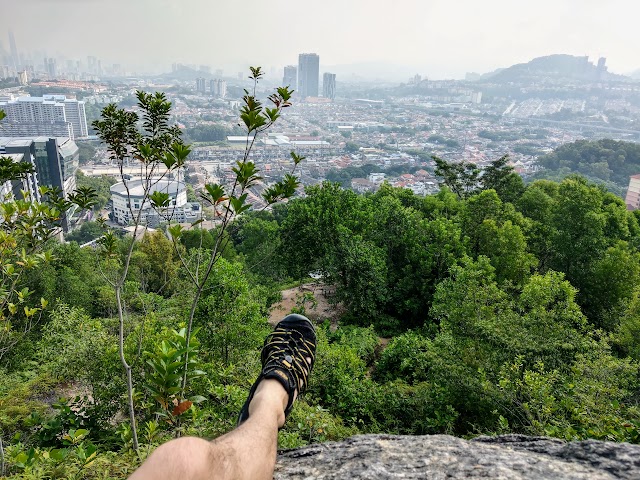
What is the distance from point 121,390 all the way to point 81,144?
65.2m

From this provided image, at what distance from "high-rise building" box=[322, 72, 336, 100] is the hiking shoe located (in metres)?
132

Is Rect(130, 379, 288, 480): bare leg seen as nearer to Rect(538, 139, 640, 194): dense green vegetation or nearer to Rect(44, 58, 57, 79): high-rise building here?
Rect(538, 139, 640, 194): dense green vegetation

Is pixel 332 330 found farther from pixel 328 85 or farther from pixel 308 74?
pixel 328 85

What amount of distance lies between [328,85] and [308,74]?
7.57m

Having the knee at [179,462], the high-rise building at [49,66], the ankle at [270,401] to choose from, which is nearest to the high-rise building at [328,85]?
the high-rise building at [49,66]

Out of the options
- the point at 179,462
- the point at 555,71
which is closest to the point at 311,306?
the point at 179,462

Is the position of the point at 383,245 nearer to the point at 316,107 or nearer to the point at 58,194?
the point at 58,194

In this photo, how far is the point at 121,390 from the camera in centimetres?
446

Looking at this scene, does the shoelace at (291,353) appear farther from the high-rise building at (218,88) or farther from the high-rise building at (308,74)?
the high-rise building at (308,74)

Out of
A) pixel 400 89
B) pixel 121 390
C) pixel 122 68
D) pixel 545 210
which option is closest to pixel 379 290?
pixel 121 390

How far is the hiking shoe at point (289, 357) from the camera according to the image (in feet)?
8.17

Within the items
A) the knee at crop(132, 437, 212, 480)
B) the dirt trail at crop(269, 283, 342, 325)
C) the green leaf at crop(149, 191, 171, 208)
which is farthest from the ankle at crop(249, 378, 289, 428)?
the dirt trail at crop(269, 283, 342, 325)

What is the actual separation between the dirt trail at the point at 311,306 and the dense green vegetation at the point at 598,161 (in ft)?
124

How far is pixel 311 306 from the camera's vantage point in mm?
11211
